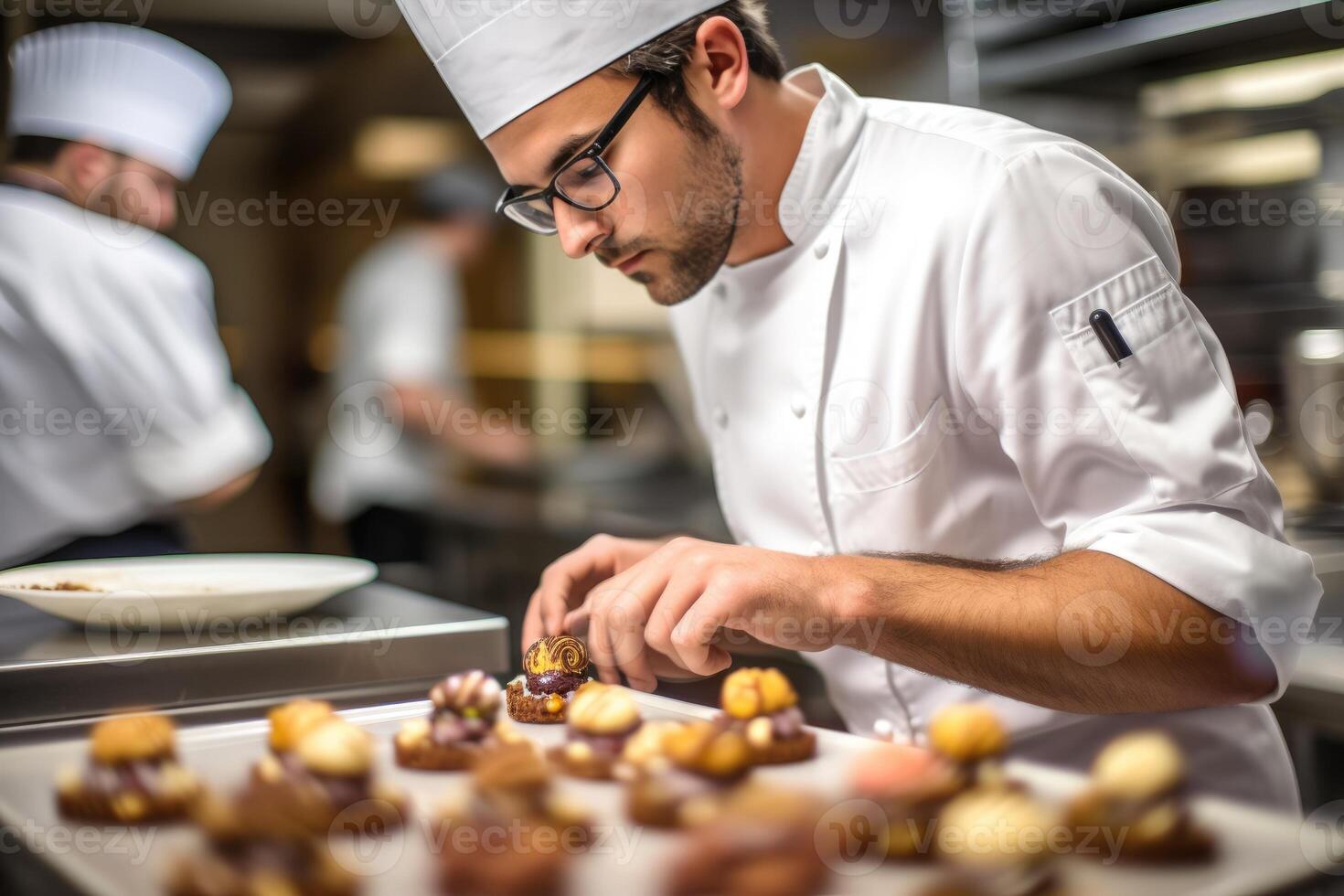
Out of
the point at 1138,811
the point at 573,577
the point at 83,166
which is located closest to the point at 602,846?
the point at 1138,811

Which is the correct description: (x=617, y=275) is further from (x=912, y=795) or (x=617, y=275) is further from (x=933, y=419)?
(x=912, y=795)

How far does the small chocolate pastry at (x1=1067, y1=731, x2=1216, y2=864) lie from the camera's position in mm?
329

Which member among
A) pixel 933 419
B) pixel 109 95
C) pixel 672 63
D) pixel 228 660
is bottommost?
pixel 228 660

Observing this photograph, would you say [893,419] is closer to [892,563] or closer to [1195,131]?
[892,563]

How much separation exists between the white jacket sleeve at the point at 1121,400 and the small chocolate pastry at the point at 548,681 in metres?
0.32

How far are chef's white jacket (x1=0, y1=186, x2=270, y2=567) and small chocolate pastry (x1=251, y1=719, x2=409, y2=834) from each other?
966 mm

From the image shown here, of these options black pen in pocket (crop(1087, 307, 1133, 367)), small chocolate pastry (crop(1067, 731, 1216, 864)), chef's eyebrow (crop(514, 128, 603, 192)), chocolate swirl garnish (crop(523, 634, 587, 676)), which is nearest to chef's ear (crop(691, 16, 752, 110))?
chef's eyebrow (crop(514, 128, 603, 192))

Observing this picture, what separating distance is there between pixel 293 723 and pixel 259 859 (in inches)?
7.5

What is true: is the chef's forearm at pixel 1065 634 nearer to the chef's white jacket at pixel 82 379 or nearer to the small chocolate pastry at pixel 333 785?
the small chocolate pastry at pixel 333 785

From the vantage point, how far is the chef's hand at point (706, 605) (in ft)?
1.97

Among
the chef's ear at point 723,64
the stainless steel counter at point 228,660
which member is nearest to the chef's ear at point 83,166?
the stainless steel counter at point 228,660

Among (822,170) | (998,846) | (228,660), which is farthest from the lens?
(822,170)

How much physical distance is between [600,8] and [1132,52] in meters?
0.96

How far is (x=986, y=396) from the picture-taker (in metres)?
0.78
